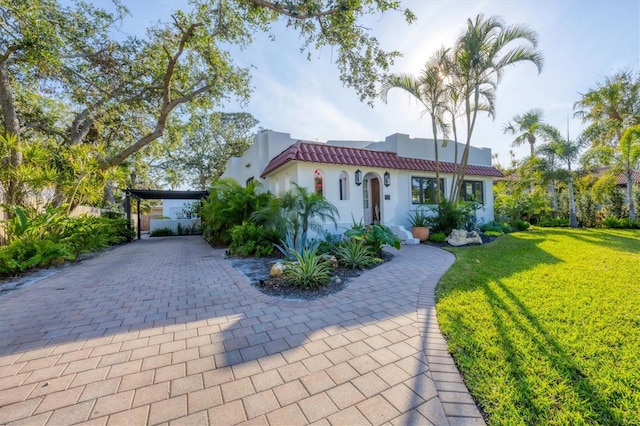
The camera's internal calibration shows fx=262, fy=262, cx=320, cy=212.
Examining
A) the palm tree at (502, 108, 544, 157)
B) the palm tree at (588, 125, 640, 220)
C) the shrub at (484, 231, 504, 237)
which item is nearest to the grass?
the shrub at (484, 231, 504, 237)

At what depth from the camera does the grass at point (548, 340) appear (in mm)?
1843

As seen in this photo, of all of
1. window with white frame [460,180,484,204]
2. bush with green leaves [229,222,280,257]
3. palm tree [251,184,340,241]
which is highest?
window with white frame [460,180,484,204]

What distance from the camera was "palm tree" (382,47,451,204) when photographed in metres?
9.64

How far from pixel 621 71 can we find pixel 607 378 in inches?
836

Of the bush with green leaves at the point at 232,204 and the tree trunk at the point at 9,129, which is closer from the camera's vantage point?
the tree trunk at the point at 9,129

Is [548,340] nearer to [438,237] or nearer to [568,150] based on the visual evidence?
[438,237]

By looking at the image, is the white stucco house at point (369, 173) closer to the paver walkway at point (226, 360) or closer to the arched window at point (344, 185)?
the arched window at point (344, 185)

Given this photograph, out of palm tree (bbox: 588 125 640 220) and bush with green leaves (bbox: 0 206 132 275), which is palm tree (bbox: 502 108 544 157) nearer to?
palm tree (bbox: 588 125 640 220)

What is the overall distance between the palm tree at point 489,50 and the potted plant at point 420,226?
4513 millimetres

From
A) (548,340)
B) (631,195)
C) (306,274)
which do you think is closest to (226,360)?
(306,274)

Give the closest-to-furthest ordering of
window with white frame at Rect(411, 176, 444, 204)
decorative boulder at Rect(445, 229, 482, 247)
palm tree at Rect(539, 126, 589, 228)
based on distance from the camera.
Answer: decorative boulder at Rect(445, 229, 482, 247), window with white frame at Rect(411, 176, 444, 204), palm tree at Rect(539, 126, 589, 228)

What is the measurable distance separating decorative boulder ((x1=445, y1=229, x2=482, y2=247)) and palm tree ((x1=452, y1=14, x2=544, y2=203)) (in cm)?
470

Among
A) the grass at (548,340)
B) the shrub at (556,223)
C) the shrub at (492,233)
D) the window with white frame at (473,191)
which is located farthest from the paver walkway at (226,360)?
the shrub at (556,223)

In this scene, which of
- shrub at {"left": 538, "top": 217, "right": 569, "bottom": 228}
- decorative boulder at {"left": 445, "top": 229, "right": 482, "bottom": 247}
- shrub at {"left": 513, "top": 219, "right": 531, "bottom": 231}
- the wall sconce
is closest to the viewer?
decorative boulder at {"left": 445, "top": 229, "right": 482, "bottom": 247}
